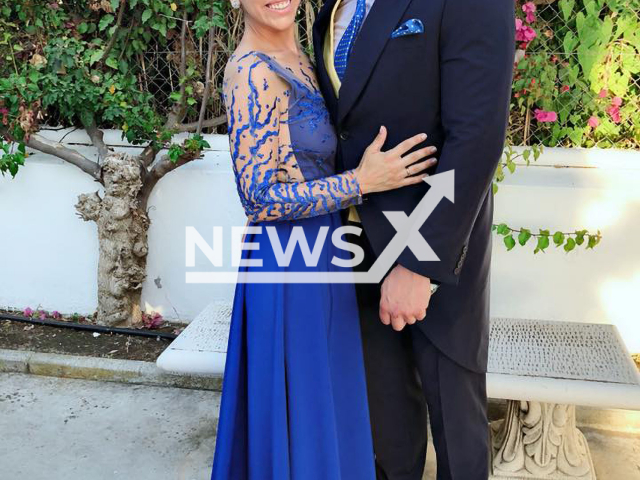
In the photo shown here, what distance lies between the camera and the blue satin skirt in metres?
1.84

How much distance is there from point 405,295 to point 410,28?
63 cm

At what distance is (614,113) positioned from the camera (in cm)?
328

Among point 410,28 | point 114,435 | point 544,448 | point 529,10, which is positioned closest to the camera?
point 410,28

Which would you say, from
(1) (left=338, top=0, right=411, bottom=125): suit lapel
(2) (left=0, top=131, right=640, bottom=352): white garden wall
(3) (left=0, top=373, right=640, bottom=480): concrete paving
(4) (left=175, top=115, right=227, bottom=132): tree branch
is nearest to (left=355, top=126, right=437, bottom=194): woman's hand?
(1) (left=338, top=0, right=411, bottom=125): suit lapel

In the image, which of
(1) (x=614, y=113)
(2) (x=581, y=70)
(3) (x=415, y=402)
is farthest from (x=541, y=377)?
(2) (x=581, y=70)

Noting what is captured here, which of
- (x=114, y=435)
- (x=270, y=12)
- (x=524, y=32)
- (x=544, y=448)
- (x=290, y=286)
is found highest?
(x=524, y=32)

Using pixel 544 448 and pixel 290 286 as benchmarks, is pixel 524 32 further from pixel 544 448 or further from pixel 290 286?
pixel 290 286

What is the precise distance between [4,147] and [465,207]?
3.06 meters

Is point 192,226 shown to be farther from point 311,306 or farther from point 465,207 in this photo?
point 465,207

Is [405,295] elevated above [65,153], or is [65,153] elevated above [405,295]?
[65,153]

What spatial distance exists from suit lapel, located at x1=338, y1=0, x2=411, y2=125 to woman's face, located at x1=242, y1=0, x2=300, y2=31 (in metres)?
0.24

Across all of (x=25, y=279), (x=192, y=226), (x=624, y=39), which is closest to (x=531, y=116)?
(x=624, y=39)

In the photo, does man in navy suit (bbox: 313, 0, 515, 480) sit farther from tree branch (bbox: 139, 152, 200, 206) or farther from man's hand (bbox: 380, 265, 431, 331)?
tree branch (bbox: 139, 152, 200, 206)

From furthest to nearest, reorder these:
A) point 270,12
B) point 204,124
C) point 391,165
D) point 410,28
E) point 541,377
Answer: point 204,124 < point 541,377 < point 270,12 < point 391,165 < point 410,28
